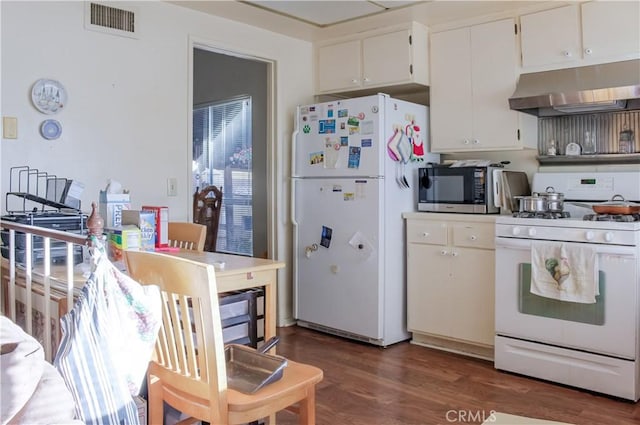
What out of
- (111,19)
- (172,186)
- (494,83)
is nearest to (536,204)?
(494,83)

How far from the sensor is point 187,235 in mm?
2924

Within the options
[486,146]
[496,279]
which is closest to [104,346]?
[496,279]

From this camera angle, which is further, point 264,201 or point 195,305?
point 264,201

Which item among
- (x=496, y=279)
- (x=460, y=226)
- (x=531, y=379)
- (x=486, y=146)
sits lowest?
(x=531, y=379)

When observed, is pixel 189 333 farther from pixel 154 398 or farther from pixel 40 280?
pixel 40 280

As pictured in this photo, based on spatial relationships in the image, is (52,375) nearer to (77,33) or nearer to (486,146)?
(77,33)

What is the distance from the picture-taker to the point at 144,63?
343cm

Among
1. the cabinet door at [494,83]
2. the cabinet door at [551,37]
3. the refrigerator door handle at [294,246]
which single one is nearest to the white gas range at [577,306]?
the cabinet door at [494,83]

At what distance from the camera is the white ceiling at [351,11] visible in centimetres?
347

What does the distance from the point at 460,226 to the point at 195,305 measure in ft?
7.72

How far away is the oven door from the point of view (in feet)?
9.11

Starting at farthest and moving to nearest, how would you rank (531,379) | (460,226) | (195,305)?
(460,226)
(531,379)
(195,305)

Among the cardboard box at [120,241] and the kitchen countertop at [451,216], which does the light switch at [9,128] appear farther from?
the kitchen countertop at [451,216]

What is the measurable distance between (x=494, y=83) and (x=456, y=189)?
742 millimetres
